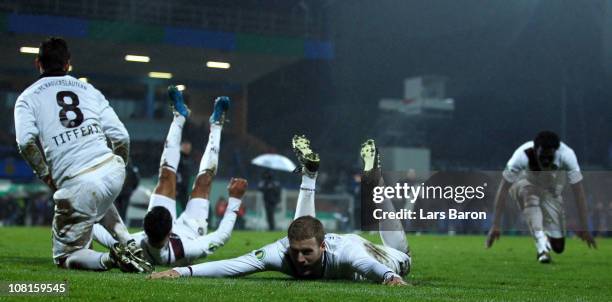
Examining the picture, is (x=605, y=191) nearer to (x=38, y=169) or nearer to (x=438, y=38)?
(x=438, y=38)

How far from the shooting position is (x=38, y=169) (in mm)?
6902

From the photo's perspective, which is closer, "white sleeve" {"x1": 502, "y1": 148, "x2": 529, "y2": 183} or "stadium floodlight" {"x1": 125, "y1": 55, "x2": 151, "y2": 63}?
"white sleeve" {"x1": 502, "y1": 148, "x2": 529, "y2": 183}

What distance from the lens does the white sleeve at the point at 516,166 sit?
11.1 m

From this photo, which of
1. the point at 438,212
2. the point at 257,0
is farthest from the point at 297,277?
the point at 257,0

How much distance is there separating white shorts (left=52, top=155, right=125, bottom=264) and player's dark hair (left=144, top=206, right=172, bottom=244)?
0.37 meters

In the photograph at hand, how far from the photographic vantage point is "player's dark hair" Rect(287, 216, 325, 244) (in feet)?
19.2

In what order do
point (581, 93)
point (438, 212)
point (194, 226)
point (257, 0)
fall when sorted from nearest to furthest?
point (194, 226) → point (438, 212) → point (257, 0) → point (581, 93)

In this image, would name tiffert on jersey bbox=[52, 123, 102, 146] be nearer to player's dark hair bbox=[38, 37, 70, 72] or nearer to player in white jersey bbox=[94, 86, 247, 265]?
player's dark hair bbox=[38, 37, 70, 72]

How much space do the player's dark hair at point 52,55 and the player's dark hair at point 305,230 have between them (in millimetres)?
2666

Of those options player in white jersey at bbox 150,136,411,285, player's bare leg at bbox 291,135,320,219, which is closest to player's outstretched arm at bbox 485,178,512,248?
player's bare leg at bbox 291,135,320,219

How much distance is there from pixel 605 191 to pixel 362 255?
25.7m

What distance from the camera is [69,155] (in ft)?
23.0

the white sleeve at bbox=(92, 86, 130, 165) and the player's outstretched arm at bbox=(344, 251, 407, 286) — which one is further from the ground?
the white sleeve at bbox=(92, 86, 130, 165)

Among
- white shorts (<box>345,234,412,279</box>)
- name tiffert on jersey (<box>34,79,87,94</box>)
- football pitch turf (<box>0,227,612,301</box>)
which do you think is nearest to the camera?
football pitch turf (<box>0,227,612,301</box>)
